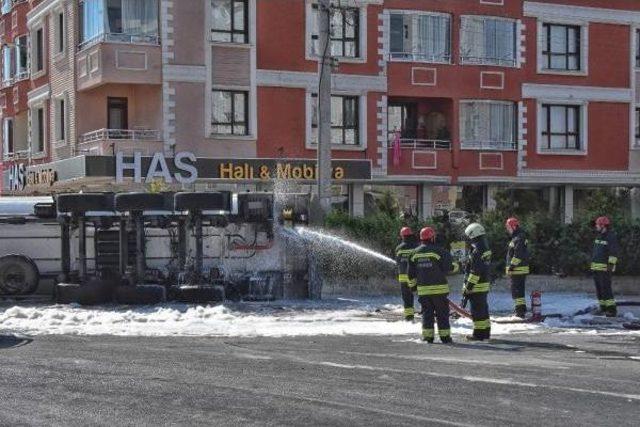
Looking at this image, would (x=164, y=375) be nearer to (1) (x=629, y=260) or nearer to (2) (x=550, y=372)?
(2) (x=550, y=372)

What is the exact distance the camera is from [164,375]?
1153 centimetres

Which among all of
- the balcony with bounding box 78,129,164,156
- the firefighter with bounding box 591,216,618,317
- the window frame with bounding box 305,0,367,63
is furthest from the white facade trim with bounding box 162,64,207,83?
the firefighter with bounding box 591,216,618,317

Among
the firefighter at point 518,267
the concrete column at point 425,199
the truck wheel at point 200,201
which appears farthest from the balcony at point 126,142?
Result: the firefighter at point 518,267

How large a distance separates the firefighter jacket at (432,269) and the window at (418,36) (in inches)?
884

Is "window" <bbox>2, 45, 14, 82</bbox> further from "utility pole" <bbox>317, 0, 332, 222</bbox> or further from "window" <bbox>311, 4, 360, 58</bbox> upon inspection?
"utility pole" <bbox>317, 0, 332, 222</bbox>

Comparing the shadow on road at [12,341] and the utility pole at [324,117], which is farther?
the utility pole at [324,117]

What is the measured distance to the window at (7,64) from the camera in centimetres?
4435

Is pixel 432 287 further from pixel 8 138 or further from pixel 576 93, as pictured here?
pixel 8 138

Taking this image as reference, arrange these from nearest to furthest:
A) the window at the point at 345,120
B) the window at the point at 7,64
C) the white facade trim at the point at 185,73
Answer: the white facade trim at the point at 185,73
the window at the point at 345,120
the window at the point at 7,64

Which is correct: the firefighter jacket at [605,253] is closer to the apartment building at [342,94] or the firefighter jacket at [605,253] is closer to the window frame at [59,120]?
the apartment building at [342,94]

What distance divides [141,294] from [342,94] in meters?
17.2

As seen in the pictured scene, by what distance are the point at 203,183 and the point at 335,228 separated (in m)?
11.6

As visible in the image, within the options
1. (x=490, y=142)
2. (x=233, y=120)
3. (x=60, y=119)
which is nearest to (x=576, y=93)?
(x=490, y=142)

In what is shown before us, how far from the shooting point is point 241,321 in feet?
59.7
